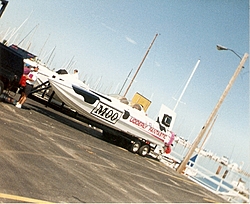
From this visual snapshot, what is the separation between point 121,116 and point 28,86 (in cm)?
483

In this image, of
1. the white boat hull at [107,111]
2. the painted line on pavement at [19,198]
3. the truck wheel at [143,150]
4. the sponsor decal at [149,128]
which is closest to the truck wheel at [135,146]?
the truck wheel at [143,150]

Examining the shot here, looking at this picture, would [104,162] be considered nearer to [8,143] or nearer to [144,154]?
[8,143]

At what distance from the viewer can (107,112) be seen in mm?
15617

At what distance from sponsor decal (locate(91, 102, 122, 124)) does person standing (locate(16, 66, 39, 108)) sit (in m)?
3.20

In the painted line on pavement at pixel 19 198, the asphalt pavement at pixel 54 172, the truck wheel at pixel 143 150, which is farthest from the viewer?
the truck wheel at pixel 143 150

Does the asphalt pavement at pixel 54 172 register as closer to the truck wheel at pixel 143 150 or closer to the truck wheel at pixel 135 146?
the truck wheel at pixel 135 146

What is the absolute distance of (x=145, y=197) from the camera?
29.1 feet

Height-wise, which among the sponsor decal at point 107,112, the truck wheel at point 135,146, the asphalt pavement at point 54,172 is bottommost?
the asphalt pavement at point 54,172

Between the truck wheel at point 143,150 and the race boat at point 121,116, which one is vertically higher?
the race boat at point 121,116

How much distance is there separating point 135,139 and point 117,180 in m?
8.33

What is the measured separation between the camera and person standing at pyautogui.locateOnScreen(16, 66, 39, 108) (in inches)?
540

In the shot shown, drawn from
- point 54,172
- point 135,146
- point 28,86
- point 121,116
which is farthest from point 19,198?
point 135,146

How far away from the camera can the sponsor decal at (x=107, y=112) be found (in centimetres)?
1537

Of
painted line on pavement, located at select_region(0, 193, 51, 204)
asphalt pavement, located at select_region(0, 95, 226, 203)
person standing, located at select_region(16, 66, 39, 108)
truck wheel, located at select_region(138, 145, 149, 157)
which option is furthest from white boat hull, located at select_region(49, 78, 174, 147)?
painted line on pavement, located at select_region(0, 193, 51, 204)
